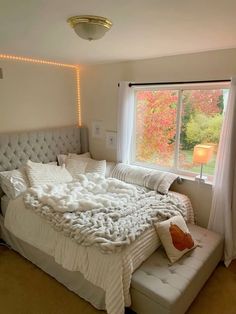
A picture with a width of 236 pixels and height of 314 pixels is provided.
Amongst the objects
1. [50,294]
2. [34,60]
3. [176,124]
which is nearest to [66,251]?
[50,294]

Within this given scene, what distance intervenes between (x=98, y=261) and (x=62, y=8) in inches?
71.0

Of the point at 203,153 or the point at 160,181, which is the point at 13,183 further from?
the point at 203,153

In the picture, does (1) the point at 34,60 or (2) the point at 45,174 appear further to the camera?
(1) the point at 34,60

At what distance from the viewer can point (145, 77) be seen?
10.7 ft

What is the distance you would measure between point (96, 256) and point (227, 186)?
156 centimetres

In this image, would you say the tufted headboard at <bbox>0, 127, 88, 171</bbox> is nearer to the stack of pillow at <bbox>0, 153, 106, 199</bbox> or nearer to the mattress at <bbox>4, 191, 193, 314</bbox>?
the stack of pillow at <bbox>0, 153, 106, 199</bbox>

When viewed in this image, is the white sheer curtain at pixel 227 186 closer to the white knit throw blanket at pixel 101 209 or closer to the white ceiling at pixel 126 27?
the white knit throw blanket at pixel 101 209

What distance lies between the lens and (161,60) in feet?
10.0

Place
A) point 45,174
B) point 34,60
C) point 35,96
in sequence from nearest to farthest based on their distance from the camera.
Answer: point 45,174, point 34,60, point 35,96

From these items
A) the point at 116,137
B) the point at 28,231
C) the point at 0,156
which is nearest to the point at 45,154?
the point at 0,156

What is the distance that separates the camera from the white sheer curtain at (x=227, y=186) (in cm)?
250

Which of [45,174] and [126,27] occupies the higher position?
[126,27]

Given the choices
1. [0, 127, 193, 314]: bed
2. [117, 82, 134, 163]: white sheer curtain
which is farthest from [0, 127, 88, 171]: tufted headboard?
[117, 82, 134, 163]: white sheer curtain

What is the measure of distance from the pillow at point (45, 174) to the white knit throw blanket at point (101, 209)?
0.45 feet
